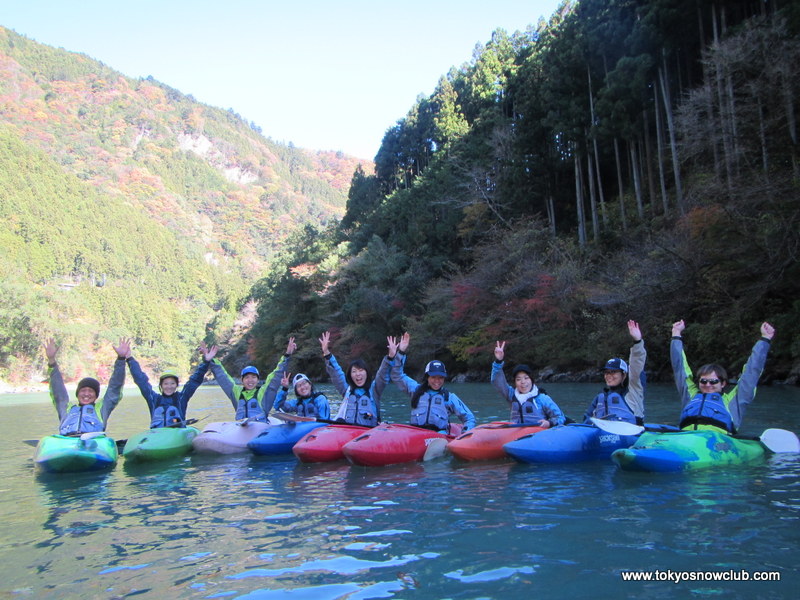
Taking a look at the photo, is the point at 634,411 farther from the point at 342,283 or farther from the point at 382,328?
the point at 342,283

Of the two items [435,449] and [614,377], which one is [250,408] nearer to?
[435,449]

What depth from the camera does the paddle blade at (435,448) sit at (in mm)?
7223

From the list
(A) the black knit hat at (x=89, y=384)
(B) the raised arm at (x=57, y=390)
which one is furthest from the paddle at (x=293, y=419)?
(B) the raised arm at (x=57, y=390)

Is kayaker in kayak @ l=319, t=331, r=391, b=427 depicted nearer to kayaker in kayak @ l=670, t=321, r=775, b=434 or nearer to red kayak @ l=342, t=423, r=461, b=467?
red kayak @ l=342, t=423, r=461, b=467

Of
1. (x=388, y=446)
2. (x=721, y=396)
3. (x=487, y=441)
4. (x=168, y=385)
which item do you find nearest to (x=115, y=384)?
(x=168, y=385)

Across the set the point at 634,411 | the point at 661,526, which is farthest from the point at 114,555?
the point at 634,411

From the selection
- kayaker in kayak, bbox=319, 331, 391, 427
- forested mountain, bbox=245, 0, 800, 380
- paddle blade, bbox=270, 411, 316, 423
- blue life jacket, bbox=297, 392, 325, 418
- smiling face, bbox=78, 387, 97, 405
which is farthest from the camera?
forested mountain, bbox=245, 0, 800, 380

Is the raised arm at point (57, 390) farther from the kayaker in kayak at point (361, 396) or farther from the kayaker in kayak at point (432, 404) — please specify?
the kayaker in kayak at point (432, 404)

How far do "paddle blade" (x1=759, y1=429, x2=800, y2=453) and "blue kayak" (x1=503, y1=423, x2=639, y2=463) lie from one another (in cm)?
127

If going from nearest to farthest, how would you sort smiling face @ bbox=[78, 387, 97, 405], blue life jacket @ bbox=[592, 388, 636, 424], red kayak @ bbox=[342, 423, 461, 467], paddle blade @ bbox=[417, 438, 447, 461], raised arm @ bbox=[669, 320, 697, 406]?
1. raised arm @ bbox=[669, 320, 697, 406]
2. red kayak @ bbox=[342, 423, 461, 467]
3. blue life jacket @ bbox=[592, 388, 636, 424]
4. paddle blade @ bbox=[417, 438, 447, 461]
5. smiling face @ bbox=[78, 387, 97, 405]

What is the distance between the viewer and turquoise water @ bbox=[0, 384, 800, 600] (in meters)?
3.31

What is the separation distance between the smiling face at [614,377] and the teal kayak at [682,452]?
0.92 m

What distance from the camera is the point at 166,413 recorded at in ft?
28.5

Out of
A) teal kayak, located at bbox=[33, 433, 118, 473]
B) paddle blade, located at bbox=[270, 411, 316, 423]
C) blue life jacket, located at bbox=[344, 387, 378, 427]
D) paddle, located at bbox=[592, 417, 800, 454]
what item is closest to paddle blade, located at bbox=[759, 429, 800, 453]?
paddle, located at bbox=[592, 417, 800, 454]
